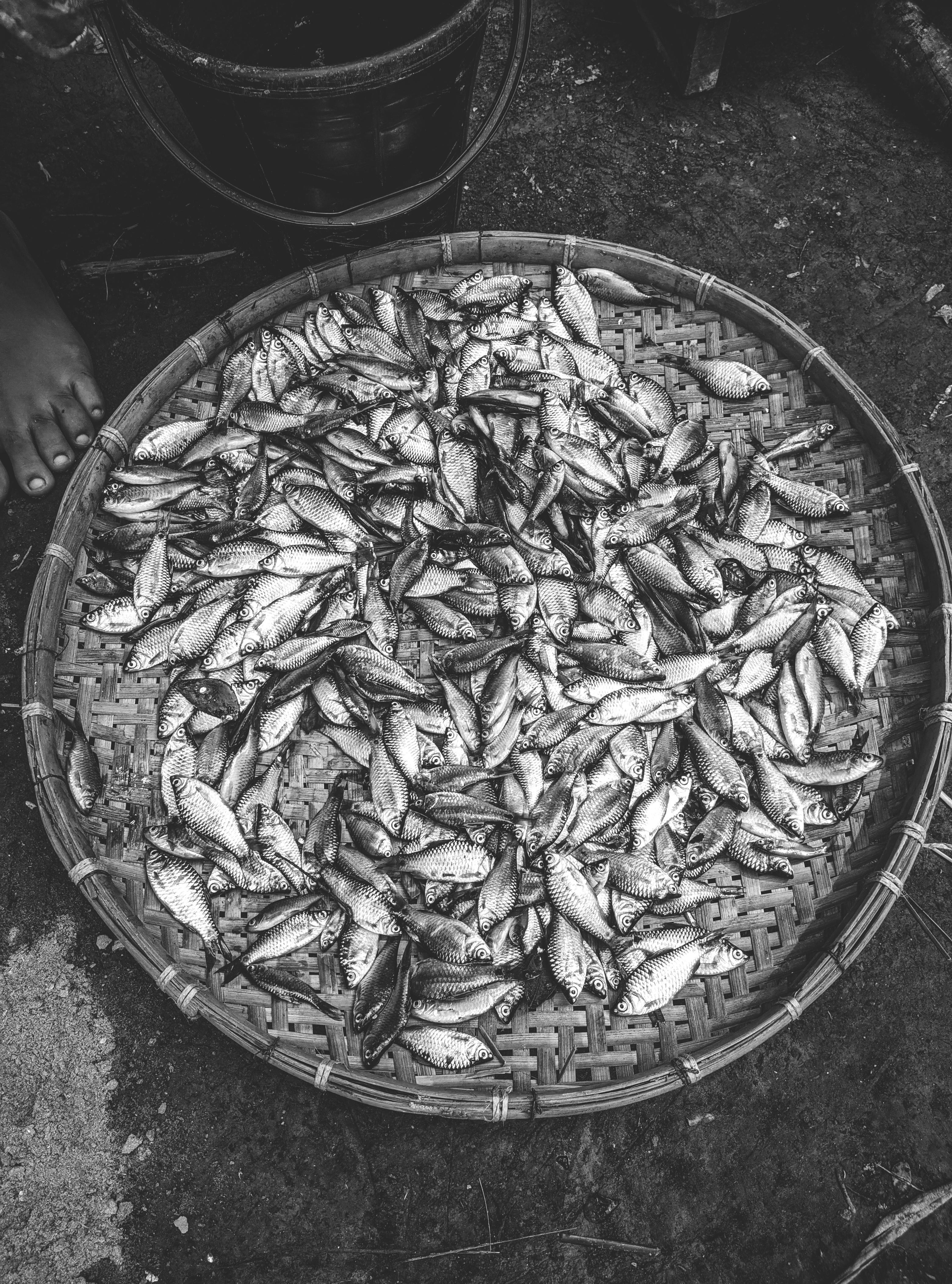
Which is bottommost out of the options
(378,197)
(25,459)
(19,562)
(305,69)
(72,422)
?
(19,562)

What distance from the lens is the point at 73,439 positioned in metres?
3.15

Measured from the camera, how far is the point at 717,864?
2.41m

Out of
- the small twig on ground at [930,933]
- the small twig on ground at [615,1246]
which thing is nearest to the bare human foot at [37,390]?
the small twig on ground at [615,1246]

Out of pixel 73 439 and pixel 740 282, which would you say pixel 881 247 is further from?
pixel 73 439

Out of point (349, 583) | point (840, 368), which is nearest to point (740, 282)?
point (840, 368)

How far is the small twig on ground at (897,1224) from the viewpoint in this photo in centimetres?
238

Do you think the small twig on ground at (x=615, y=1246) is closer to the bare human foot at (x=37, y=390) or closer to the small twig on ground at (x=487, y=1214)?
the small twig on ground at (x=487, y=1214)

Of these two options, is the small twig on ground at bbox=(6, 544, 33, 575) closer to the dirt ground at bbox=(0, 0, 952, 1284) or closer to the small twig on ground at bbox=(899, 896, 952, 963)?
the dirt ground at bbox=(0, 0, 952, 1284)

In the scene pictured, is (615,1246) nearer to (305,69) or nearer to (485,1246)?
(485,1246)

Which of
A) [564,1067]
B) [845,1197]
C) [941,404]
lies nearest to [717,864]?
[564,1067]

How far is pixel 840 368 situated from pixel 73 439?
8.67 feet

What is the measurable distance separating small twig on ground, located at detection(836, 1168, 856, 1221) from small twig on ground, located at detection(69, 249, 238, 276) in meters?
3.84

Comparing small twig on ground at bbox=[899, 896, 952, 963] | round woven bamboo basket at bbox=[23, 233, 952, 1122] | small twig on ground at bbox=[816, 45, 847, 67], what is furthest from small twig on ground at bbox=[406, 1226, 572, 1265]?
small twig on ground at bbox=[816, 45, 847, 67]

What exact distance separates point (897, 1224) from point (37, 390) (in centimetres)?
378
